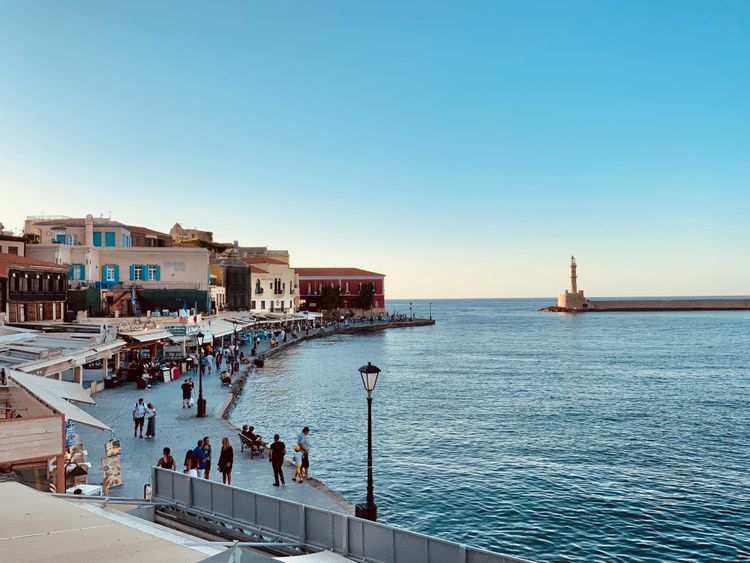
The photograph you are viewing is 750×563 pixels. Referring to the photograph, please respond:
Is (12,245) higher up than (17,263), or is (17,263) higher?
(12,245)

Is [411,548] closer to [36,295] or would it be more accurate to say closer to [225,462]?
[225,462]

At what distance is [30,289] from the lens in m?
36.6

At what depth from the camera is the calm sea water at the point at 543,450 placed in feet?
49.8

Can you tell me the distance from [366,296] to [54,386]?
346ft

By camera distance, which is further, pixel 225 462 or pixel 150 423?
pixel 150 423

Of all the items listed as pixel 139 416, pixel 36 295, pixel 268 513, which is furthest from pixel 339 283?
pixel 268 513

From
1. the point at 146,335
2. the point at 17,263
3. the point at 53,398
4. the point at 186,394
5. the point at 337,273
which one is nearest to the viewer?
the point at 53,398

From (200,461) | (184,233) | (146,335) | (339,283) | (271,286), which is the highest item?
(184,233)

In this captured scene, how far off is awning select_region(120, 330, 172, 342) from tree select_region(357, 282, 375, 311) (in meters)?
86.3

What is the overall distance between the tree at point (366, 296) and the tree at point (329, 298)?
8.09 meters

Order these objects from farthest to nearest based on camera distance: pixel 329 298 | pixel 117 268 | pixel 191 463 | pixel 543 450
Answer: pixel 329 298, pixel 117 268, pixel 543 450, pixel 191 463

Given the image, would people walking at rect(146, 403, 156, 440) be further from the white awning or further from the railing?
the railing

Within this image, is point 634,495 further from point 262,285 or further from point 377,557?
point 262,285

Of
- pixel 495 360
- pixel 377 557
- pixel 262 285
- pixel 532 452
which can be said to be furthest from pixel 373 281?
pixel 377 557
